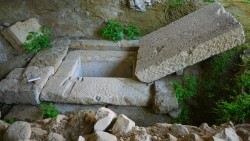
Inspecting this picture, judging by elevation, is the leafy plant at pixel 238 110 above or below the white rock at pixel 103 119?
below

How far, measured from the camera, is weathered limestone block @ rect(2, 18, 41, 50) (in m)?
4.81

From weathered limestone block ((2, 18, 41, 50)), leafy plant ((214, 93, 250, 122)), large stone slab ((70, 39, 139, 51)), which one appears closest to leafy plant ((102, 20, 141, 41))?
large stone slab ((70, 39, 139, 51))

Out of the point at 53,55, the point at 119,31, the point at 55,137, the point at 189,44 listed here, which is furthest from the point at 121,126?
the point at 119,31

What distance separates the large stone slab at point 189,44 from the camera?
3.40 meters

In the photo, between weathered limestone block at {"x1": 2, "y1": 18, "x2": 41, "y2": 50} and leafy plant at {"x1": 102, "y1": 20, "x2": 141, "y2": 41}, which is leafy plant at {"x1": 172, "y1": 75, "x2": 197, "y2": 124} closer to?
leafy plant at {"x1": 102, "y1": 20, "x2": 141, "y2": 41}

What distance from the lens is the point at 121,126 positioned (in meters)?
2.14

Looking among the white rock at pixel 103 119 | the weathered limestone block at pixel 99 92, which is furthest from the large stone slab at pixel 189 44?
the white rock at pixel 103 119

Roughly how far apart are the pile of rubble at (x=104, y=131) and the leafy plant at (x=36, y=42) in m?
2.70

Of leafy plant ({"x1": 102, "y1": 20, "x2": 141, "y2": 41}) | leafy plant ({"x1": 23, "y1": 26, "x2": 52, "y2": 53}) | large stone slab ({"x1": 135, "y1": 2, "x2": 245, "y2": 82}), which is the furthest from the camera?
leafy plant ({"x1": 102, "y1": 20, "x2": 141, "y2": 41})

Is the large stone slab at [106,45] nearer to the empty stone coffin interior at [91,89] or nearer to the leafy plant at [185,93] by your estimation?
the empty stone coffin interior at [91,89]

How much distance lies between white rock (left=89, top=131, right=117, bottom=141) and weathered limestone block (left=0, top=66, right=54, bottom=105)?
1883 mm

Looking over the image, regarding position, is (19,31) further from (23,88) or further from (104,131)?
(104,131)

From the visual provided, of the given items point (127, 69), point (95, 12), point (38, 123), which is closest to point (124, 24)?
point (95, 12)

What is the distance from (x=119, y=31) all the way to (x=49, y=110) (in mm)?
2137
